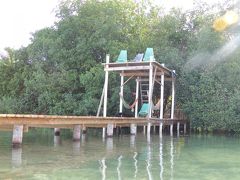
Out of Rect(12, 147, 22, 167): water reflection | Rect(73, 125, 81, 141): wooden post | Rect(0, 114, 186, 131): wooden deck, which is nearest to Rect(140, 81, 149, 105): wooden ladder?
Rect(0, 114, 186, 131): wooden deck

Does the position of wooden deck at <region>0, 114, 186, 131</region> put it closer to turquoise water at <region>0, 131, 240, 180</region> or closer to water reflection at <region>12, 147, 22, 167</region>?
water reflection at <region>12, 147, 22, 167</region>

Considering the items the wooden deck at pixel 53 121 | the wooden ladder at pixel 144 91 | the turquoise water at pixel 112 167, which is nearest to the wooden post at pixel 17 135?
the wooden deck at pixel 53 121

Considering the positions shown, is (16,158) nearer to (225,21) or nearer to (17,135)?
(17,135)

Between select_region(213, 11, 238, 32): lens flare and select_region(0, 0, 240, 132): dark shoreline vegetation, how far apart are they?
1.40 feet

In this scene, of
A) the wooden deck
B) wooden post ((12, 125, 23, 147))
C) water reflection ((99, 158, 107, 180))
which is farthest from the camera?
wooden post ((12, 125, 23, 147))

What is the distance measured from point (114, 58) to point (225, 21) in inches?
277

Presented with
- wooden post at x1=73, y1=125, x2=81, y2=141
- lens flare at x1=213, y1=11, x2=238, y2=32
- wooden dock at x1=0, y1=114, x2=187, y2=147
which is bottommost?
wooden post at x1=73, y1=125, x2=81, y2=141

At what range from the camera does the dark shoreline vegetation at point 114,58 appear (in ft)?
69.8

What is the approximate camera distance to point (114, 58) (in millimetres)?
22625

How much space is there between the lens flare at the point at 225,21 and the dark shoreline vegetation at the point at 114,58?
Answer: 0.43 meters

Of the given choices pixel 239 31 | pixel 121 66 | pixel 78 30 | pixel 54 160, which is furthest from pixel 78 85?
pixel 54 160

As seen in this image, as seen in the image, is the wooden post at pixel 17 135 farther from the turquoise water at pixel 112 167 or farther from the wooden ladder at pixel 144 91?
the wooden ladder at pixel 144 91

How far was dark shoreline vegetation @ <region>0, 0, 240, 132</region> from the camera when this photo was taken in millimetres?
21281

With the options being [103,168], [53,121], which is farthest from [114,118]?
[103,168]
